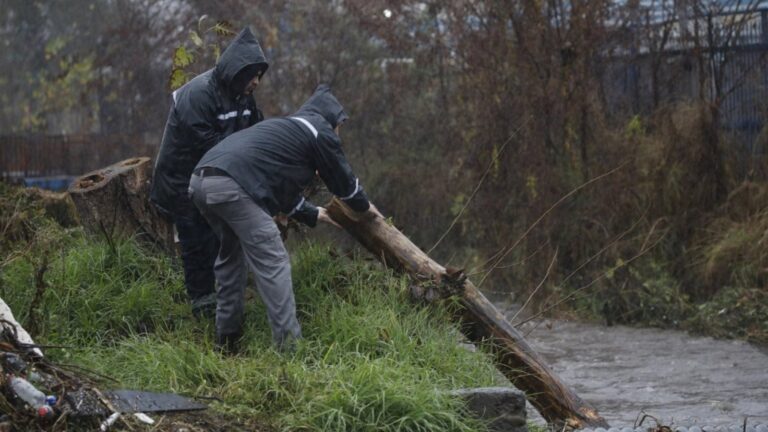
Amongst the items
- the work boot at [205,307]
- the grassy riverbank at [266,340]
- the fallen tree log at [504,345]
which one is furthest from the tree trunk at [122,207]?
the fallen tree log at [504,345]

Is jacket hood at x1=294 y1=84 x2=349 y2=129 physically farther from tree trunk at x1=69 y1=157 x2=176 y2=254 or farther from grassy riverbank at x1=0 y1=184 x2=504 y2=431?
tree trunk at x1=69 y1=157 x2=176 y2=254

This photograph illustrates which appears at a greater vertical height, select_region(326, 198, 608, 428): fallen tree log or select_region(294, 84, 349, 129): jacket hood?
select_region(294, 84, 349, 129): jacket hood

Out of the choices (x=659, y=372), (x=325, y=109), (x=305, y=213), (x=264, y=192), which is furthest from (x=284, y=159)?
(x=659, y=372)

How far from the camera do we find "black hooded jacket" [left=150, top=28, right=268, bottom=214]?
25.4ft

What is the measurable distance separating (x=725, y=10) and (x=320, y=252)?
957 centimetres

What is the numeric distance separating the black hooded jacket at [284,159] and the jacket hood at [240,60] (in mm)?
447

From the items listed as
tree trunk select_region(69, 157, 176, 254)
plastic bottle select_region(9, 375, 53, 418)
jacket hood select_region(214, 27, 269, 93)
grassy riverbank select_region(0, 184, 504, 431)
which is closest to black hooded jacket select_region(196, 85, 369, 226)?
jacket hood select_region(214, 27, 269, 93)

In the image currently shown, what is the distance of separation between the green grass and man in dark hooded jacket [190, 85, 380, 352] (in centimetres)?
27

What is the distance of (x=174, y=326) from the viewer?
780cm

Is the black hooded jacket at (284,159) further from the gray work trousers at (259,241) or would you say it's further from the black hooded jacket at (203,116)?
the black hooded jacket at (203,116)

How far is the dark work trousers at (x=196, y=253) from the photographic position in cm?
796

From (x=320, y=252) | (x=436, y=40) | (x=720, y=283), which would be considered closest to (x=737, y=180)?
(x=720, y=283)

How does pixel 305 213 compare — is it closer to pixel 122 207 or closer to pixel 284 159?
pixel 284 159

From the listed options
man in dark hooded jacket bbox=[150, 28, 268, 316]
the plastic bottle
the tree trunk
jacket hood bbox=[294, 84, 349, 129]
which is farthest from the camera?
the tree trunk
